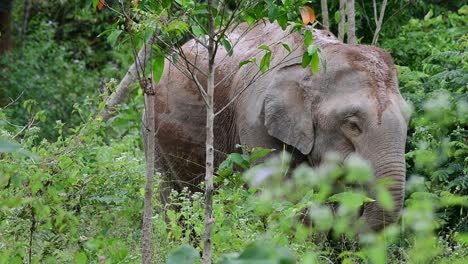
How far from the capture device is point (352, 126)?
7.76 m

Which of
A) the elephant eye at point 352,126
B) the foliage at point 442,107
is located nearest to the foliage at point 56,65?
the foliage at point 442,107

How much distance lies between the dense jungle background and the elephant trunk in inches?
5.1

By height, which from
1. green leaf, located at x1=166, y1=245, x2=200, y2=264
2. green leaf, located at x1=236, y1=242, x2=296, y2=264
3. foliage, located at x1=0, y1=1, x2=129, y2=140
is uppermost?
green leaf, located at x1=236, y1=242, x2=296, y2=264

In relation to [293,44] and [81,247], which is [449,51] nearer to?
[293,44]

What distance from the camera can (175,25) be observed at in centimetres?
558

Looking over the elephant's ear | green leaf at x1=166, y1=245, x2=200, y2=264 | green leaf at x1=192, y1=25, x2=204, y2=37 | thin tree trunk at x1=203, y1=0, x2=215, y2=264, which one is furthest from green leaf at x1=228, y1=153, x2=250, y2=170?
green leaf at x1=166, y1=245, x2=200, y2=264

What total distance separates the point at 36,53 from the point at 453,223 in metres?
8.56

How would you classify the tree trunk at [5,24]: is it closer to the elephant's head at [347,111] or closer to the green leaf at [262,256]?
the elephant's head at [347,111]

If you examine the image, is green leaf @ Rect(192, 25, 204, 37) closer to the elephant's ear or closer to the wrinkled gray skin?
the wrinkled gray skin

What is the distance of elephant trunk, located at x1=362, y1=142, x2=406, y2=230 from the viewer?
736 cm

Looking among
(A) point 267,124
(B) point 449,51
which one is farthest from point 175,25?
(B) point 449,51

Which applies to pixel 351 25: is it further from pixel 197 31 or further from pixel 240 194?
pixel 197 31

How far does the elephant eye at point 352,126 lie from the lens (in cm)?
771

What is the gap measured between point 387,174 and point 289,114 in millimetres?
859
